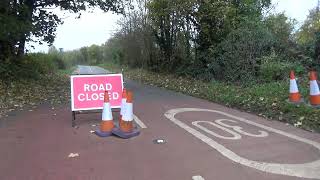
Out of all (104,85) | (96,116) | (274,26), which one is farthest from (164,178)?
(274,26)

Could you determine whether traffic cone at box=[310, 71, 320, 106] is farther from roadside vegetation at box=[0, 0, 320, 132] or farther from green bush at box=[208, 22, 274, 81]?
green bush at box=[208, 22, 274, 81]

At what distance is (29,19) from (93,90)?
12.4m

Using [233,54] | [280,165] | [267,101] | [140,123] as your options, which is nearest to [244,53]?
[233,54]

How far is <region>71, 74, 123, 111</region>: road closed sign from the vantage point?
396 inches

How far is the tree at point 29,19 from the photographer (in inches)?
723

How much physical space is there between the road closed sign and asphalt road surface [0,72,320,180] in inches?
20.1

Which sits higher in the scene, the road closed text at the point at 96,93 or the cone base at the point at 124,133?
the road closed text at the point at 96,93

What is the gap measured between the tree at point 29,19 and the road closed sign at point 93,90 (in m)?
8.86

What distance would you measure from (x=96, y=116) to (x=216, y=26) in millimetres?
12663

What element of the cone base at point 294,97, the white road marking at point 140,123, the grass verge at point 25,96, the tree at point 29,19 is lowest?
the grass verge at point 25,96

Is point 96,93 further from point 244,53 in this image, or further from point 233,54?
point 233,54

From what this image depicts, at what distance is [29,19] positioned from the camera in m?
21.3

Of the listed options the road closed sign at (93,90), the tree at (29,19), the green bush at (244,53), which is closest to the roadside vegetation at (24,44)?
the tree at (29,19)

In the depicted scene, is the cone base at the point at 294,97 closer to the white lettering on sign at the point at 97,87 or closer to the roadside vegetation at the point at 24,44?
the white lettering on sign at the point at 97,87
